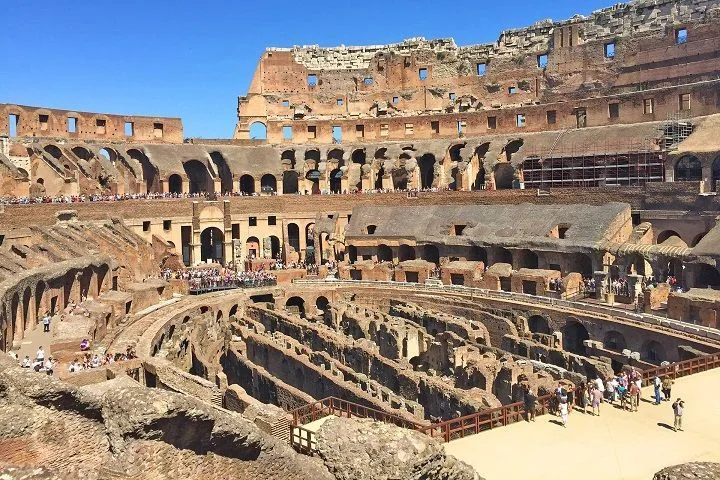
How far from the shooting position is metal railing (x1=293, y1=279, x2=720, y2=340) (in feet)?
76.0

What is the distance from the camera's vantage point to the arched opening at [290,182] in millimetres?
52781

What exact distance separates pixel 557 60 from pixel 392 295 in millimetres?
27262

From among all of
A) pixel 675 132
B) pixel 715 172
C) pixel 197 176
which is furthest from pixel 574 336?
pixel 197 176

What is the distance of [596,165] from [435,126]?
15.0 meters

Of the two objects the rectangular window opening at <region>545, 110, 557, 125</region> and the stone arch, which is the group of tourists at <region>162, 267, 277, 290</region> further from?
the rectangular window opening at <region>545, 110, 557, 125</region>

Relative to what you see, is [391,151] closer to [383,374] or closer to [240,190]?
[240,190]

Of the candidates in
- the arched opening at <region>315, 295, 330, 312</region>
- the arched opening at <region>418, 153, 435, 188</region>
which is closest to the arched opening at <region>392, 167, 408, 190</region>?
the arched opening at <region>418, 153, 435, 188</region>

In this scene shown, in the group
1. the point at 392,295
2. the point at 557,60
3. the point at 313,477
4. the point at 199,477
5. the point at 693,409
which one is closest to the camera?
the point at 199,477

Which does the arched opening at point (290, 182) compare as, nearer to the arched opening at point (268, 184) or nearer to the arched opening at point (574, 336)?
the arched opening at point (268, 184)

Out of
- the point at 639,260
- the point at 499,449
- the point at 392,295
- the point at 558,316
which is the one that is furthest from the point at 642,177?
the point at 499,449

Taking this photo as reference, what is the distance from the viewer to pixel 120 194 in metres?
44.7

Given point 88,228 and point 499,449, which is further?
point 88,228

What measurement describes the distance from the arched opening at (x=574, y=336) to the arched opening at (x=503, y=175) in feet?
66.5

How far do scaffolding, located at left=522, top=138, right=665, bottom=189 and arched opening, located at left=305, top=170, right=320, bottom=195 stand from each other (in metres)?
18.1
